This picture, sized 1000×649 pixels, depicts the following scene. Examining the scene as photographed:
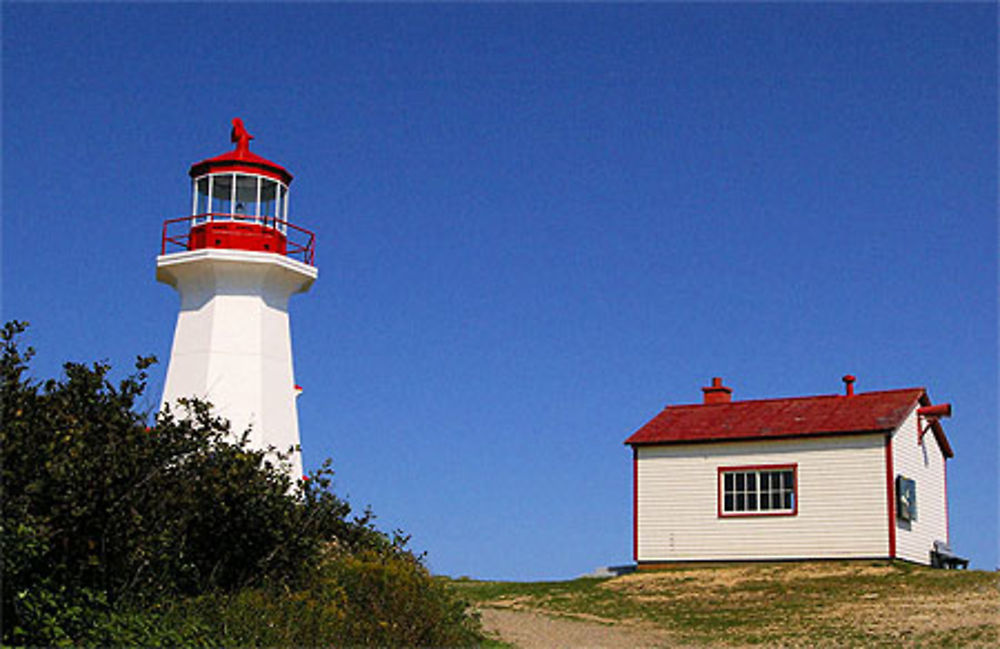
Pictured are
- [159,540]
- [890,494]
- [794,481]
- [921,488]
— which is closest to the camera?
[159,540]

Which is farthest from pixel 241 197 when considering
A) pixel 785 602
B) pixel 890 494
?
pixel 890 494

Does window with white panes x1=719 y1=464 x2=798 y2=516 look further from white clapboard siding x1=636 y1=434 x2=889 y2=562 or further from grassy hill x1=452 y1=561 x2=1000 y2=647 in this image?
grassy hill x1=452 y1=561 x2=1000 y2=647

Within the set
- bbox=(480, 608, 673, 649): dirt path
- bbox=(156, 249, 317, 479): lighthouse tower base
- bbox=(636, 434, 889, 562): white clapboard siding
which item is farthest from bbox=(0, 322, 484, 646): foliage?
bbox=(636, 434, 889, 562): white clapboard siding

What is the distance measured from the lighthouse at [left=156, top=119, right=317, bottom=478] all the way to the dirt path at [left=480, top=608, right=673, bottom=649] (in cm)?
405

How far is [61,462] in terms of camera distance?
11.6m

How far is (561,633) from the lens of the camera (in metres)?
18.4

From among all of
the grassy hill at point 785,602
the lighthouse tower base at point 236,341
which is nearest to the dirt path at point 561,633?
the grassy hill at point 785,602

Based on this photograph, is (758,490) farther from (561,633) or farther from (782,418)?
(561,633)

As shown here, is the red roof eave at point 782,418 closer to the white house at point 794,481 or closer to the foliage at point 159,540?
the white house at point 794,481

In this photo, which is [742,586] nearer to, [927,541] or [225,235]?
[927,541]

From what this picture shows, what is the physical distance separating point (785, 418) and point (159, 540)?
18.4 m

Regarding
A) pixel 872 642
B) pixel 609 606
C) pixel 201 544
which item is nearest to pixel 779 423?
pixel 609 606

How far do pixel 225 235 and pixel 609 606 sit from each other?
9.35m

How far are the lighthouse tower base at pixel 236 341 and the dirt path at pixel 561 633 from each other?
4.16m
